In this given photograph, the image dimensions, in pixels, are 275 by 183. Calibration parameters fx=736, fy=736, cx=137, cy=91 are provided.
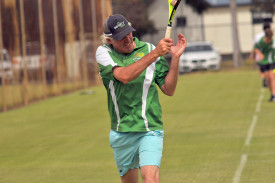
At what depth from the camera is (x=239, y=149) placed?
38.5 feet

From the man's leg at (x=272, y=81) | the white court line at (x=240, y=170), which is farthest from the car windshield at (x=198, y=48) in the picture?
the white court line at (x=240, y=170)

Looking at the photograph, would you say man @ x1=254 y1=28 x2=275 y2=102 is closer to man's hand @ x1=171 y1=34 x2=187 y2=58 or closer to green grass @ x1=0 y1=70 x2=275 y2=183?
green grass @ x1=0 y1=70 x2=275 y2=183

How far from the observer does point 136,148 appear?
6.59 meters

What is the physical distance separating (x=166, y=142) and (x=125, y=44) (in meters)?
6.71

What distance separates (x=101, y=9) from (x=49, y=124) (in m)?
18.3

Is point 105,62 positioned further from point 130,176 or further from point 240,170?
point 240,170

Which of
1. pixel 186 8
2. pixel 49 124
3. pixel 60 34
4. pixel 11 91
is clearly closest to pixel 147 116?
pixel 49 124

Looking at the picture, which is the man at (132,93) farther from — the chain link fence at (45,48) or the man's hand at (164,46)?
the chain link fence at (45,48)

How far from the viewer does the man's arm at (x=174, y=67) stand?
6301mm

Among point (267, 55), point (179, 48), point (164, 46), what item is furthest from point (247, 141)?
point (267, 55)

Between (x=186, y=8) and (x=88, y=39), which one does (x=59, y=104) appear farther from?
(x=186, y=8)

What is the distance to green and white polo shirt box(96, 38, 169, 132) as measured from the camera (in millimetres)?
6496

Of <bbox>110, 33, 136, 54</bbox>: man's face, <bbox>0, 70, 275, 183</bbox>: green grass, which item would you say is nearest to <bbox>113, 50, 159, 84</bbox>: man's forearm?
<bbox>110, 33, 136, 54</bbox>: man's face

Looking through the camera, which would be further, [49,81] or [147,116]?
[49,81]
